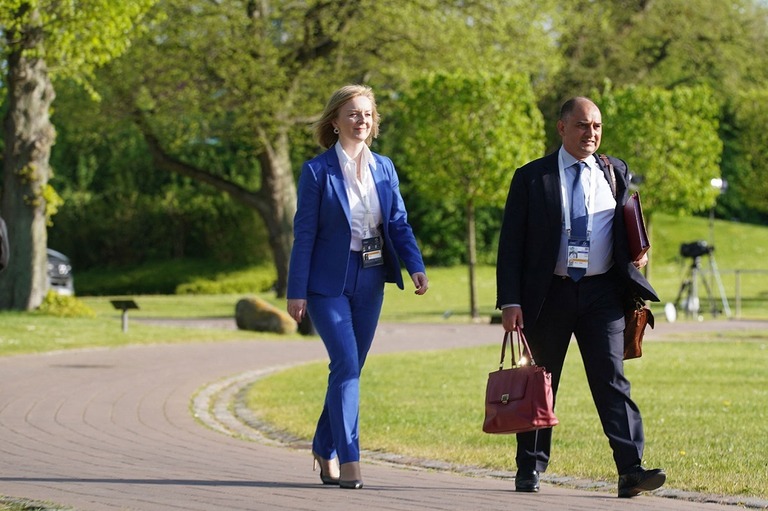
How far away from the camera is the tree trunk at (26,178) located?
24.3 m

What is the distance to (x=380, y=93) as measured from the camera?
35.7m

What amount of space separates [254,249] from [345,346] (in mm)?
39503

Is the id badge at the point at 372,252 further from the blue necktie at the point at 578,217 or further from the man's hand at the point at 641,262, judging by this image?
the man's hand at the point at 641,262

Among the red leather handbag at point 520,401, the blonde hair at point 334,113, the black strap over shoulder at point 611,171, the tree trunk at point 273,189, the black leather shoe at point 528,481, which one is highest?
the tree trunk at point 273,189

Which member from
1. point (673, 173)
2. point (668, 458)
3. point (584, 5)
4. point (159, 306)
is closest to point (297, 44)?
point (159, 306)

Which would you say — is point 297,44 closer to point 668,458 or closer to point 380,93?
point 380,93

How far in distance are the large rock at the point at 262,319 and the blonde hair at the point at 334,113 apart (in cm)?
1755

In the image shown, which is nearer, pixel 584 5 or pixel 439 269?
pixel 584 5

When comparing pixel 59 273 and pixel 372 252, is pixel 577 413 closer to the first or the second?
pixel 372 252

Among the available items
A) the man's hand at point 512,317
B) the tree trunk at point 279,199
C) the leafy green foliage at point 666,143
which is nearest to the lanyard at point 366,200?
the man's hand at point 512,317

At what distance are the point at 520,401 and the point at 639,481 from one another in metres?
0.71

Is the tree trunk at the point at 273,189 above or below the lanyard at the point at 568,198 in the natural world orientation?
above

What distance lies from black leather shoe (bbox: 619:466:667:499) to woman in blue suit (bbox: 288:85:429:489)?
4.30 feet

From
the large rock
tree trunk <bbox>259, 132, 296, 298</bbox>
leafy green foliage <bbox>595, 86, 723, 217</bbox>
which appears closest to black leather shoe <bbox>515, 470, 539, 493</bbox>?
the large rock
